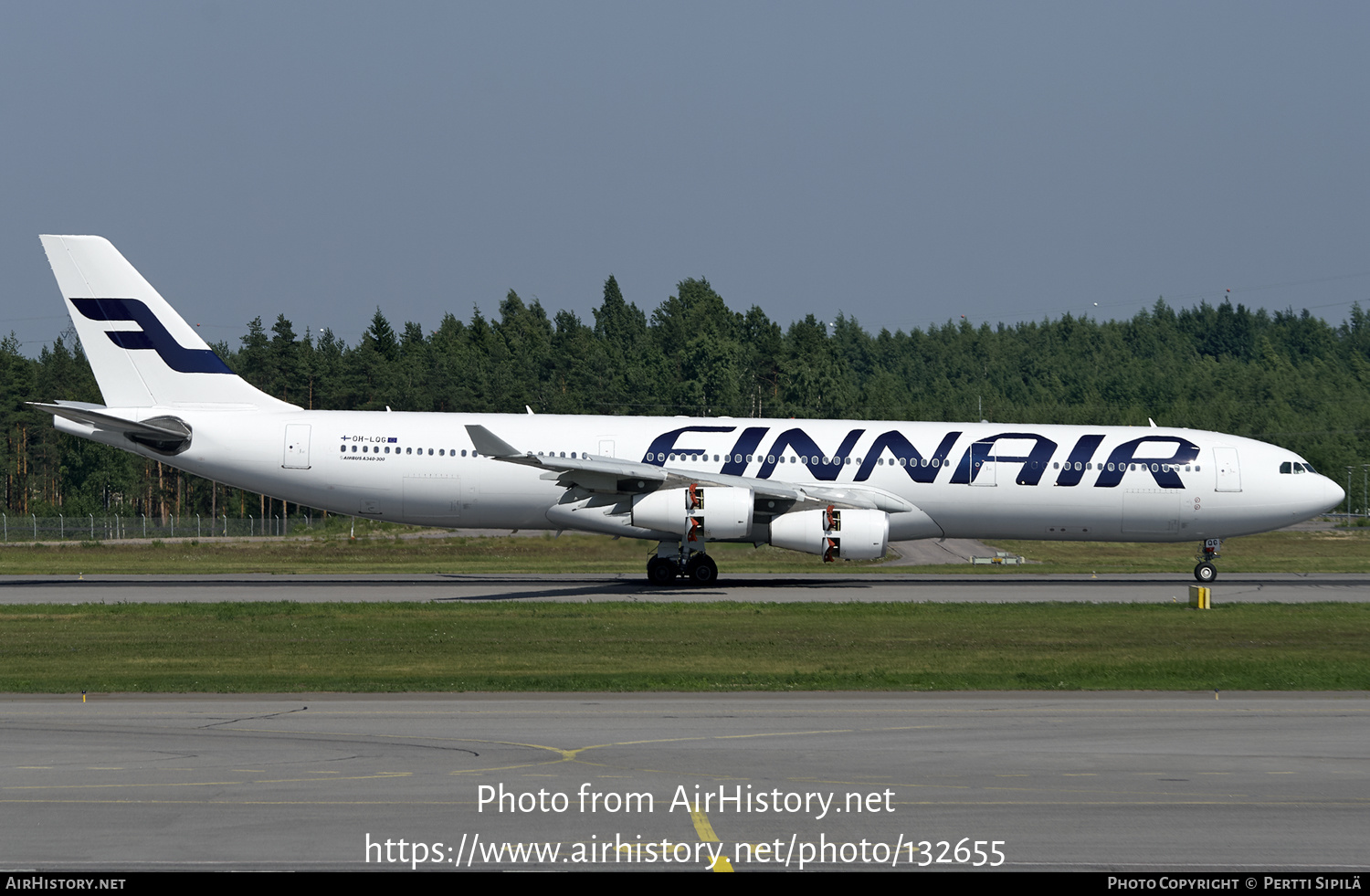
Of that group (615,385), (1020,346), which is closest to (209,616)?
(615,385)

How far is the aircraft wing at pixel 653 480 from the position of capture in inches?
1276

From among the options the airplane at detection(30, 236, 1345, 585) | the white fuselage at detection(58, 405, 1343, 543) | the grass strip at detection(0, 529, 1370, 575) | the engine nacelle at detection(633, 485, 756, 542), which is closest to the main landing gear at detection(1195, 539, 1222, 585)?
the airplane at detection(30, 236, 1345, 585)

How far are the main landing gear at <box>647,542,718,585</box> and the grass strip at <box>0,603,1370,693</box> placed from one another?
5.63 m

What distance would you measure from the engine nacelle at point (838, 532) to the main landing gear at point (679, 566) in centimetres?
260

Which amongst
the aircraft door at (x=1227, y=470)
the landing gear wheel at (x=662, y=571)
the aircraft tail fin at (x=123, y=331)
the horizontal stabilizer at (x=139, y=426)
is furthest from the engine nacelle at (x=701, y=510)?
the aircraft door at (x=1227, y=470)

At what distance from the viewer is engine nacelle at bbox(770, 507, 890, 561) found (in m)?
33.0

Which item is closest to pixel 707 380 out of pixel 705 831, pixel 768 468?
pixel 768 468

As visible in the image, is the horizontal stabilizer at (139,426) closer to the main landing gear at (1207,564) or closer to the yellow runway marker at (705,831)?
the yellow runway marker at (705,831)

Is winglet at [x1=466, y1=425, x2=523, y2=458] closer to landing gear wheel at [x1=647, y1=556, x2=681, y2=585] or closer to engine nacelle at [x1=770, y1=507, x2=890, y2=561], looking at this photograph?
landing gear wheel at [x1=647, y1=556, x2=681, y2=585]

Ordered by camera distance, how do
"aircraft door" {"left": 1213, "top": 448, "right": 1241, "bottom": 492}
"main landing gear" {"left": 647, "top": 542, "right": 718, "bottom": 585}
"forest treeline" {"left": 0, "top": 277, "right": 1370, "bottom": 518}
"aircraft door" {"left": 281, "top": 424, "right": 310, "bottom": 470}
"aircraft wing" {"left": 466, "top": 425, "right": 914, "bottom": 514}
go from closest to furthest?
"aircraft wing" {"left": 466, "top": 425, "right": 914, "bottom": 514} < "main landing gear" {"left": 647, "top": 542, "right": 718, "bottom": 585} < "aircraft door" {"left": 281, "top": 424, "right": 310, "bottom": 470} < "aircraft door" {"left": 1213, "top": 448, "right": 1241, "bottom": 492} < "forest treeline" {"left": 0, "top": 277, "right": 1370, "bottom": 518}

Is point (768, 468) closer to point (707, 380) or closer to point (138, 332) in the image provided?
point (138, 332)

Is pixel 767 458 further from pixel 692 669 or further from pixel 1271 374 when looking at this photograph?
pixel 1271 374

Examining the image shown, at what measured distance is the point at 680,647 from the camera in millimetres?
22391

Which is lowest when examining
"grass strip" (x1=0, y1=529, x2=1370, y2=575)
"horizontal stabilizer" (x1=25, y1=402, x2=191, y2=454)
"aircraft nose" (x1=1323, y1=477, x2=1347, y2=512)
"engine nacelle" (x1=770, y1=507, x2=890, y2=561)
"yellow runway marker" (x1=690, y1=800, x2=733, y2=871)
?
"grass strip" (x1=0, y1=529, x2=1370, y2=575)
